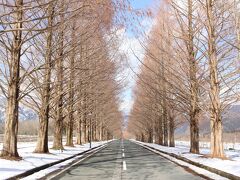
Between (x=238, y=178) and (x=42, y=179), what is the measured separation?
579cm

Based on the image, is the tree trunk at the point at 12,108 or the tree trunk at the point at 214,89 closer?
the tree trunk at the point at 12,108

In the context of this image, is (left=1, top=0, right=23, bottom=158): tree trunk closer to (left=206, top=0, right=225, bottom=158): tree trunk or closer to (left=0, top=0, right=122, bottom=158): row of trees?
(left=0, top=0, right=122, bottom=158): row of trees

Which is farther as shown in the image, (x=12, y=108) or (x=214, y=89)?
(x=214, y=89)

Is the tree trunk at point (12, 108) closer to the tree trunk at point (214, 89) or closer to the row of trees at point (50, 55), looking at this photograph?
the row of trees at point (50, 55)

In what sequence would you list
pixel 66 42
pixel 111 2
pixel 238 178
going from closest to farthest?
pixel 111 2, pixel 238 178, pixel 66 42

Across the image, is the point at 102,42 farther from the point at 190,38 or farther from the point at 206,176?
the point at 206,176

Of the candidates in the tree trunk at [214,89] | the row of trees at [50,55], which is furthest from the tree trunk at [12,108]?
the tree trunk at [214,89]

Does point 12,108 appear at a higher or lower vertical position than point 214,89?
lower

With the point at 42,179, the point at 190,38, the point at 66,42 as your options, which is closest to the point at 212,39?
the point at 190,38

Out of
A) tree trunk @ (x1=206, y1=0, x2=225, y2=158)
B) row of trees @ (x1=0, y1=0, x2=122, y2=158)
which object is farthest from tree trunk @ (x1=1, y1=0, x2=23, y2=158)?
tree trunk @ (x1=206, y1=0, x2=225, y2=158)

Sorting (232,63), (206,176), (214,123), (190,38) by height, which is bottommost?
(206,176)

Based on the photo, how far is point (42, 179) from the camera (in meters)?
11.1

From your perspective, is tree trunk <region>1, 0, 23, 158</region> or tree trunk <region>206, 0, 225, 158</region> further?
tree trunk <region>206, 0, 225, 158</region>

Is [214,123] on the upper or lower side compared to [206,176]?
upper
